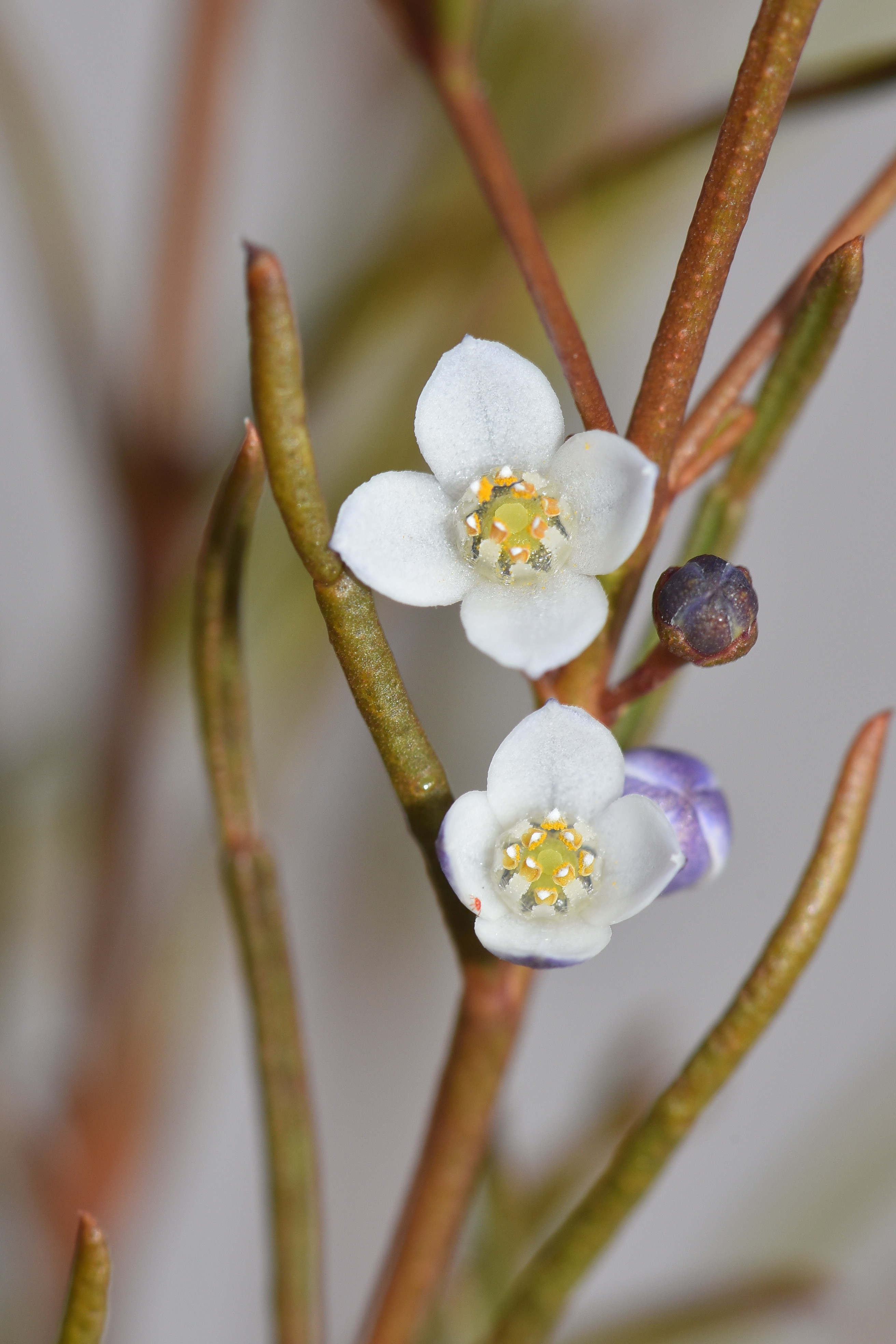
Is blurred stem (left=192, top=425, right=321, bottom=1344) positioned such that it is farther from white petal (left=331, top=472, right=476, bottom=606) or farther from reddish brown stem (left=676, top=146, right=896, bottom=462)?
reddish brown stem (left=676, top=146, right=896, bottom=462)

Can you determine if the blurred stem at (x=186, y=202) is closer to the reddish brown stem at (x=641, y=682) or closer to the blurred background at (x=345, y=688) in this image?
the blurred background at (x=345, y=688)

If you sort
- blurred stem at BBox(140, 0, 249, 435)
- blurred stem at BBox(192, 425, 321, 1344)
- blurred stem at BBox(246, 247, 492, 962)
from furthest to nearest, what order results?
1. blurred stem at BBox(140, 0, 249, 435)
2. blurred stem at BBox(192, 425, 321, 1344)
3. blurred stem at BBox(246, 247, 492, 962)

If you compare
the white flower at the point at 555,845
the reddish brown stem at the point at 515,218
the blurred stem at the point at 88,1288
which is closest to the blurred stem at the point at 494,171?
the reddish brown stem at the point at 515,218

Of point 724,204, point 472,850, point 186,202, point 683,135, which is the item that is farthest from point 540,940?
point 186,202

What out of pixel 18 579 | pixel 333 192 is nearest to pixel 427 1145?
pixel 333 192

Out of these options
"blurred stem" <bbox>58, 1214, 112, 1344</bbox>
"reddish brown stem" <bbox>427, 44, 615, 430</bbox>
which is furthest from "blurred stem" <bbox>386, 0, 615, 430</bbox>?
"blurred stem" <bbox>58, 1214, 112, 1344</bbox>
